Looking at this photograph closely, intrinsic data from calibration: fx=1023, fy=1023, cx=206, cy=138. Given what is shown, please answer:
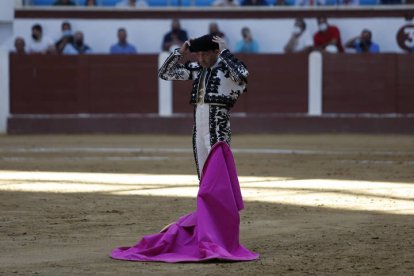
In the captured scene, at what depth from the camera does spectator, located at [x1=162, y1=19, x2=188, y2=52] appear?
15422 millimetres

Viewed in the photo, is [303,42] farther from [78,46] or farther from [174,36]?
[78,46]

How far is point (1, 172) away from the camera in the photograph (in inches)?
377

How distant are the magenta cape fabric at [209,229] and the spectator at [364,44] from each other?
1071 centimetres

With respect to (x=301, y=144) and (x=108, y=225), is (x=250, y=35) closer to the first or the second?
(x=301, y=144)

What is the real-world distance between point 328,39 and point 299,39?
46cm

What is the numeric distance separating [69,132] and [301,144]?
4016 millimetres

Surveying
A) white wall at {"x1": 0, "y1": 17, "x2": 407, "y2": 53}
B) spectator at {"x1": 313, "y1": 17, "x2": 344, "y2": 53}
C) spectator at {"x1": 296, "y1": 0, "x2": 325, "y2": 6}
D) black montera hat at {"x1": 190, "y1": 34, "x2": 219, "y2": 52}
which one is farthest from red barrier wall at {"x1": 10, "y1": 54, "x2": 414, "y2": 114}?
black montera hat at {"x1": 190, "y1": 34, "x2": 219, "y2": 52}

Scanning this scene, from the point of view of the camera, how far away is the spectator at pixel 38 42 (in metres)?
15.7

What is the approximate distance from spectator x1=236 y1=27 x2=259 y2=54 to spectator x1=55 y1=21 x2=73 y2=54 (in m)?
2.60

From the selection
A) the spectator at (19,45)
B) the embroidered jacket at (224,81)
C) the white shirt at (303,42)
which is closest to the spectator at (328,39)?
the white shirt at (303,42)

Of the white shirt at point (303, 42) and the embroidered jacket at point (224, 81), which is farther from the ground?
the white shirt at point (303, 42)

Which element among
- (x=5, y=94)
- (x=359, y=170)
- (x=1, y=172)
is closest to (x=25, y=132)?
(x=5, y=94)

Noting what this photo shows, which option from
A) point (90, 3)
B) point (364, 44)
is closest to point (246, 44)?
point (364, 44)

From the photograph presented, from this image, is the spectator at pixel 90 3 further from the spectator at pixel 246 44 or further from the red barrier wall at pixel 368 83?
the red barrier wall at pixel 368 83
